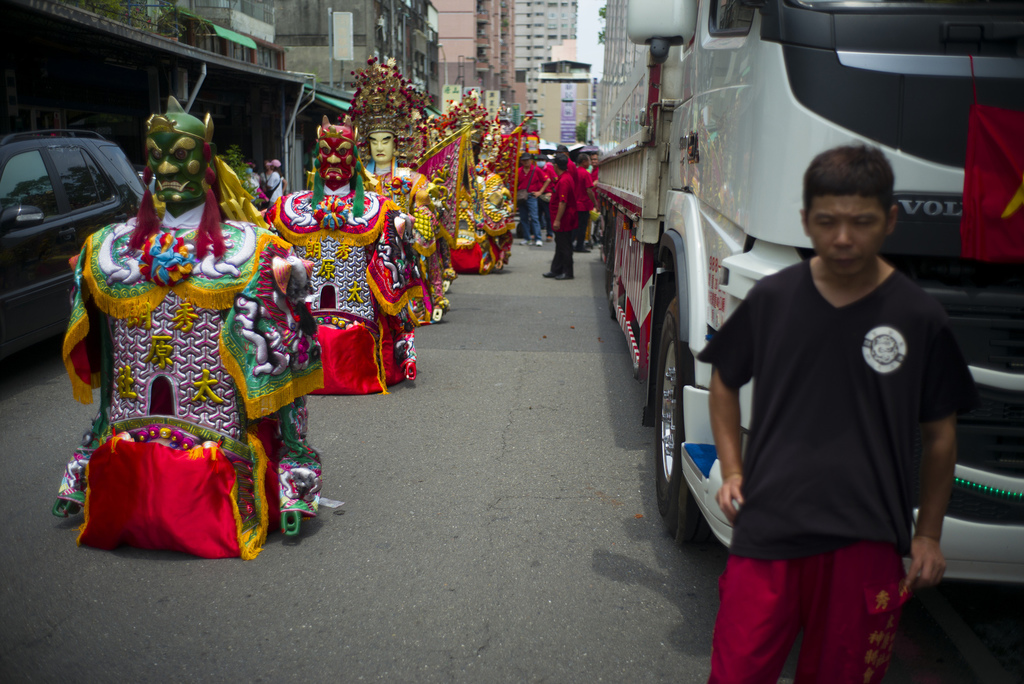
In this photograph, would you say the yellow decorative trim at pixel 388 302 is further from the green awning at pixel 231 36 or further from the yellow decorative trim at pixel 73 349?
the green awning at pixel 231 36

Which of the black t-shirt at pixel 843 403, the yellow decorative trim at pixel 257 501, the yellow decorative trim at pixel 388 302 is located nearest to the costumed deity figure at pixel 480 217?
the yellow decorative trim at pixel 388 302

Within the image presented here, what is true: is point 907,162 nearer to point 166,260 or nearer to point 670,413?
point 670,413

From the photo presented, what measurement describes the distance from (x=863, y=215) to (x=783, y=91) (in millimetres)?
1075

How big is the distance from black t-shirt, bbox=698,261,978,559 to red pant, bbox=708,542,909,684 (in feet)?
0.13

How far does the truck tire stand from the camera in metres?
3.77

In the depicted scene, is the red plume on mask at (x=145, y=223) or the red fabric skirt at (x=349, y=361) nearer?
the red plume on mask at (x=145, y=223)

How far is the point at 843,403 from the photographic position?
6.42 feet

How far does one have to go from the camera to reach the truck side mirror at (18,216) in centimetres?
650

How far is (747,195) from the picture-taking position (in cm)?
301

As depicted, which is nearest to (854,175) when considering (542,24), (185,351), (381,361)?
(185,351)

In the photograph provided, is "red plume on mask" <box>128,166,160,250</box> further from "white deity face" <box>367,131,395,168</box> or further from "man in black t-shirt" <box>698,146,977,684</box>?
"white deity face" <box>367,131,395,168</box>

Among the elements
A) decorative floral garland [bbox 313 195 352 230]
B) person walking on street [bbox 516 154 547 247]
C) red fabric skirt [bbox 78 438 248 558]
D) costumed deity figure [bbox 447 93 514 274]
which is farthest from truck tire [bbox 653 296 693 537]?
person walking on street [bbox 516 154 547 247]

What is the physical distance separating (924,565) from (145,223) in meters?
3.13

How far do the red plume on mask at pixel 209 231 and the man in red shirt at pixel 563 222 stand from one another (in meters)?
9.90
